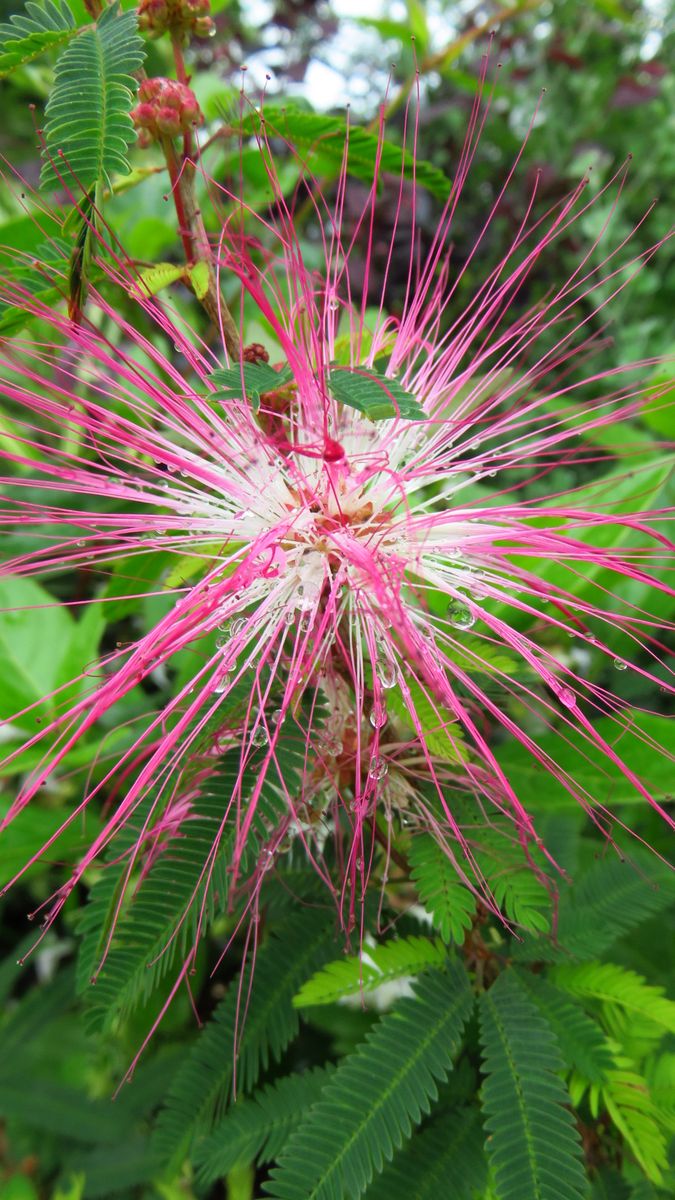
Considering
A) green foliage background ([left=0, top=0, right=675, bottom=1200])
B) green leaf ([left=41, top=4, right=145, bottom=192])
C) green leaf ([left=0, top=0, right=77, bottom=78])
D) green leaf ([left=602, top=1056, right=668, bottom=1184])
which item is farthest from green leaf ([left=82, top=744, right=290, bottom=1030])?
green leaf ([left=0, top=0, right=77, bottom=78])

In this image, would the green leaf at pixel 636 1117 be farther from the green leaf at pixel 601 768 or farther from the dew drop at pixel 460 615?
the dew drop at pixel 460 615

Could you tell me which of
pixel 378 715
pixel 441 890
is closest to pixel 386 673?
pixel 378 715

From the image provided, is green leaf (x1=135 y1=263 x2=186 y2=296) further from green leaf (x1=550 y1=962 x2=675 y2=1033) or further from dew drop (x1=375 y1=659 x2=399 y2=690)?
green leaf (x1=550 y1=962 x2=675 y2=1033)

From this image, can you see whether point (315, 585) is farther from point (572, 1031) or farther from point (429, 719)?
point (572, 1031)

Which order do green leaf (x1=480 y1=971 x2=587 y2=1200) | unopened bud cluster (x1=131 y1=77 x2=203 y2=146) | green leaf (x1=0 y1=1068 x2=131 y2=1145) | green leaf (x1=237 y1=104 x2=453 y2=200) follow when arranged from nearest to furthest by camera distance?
green leaf (x1=480 y1=971 x2=587 y2=1200) → unopened bud cluster (x1=131 y1=77 x2=203 y2=146) → green leaf (x1=237 y1=104 x2=453 y2=200) → green leaf (x1=0 y1=1068 x2=131 y2=1145)

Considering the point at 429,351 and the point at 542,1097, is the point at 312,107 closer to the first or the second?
the point at 429,351

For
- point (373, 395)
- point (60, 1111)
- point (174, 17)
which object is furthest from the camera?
point (60, 1111)
